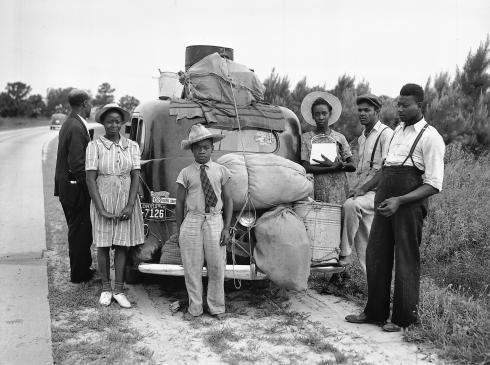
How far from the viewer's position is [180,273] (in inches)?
211

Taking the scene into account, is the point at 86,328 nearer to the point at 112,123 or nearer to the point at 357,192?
the point at 112,123

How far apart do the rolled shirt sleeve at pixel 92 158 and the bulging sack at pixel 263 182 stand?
1333 mm

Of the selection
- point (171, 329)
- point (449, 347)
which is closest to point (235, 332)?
point (171, 329)

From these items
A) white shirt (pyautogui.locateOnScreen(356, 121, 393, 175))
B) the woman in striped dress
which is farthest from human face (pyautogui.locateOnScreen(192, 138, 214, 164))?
white shirt (pyautogui.locateOnScreen(356, 121, 393, 175))

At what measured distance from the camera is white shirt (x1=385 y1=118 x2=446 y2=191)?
461 centimetres

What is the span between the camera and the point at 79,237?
20.7ft

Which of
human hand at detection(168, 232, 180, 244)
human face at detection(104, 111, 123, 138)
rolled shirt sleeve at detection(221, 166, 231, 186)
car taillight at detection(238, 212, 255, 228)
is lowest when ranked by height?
human hand at detection(168, 232, 180, 244)

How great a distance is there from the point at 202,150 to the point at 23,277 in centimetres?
292

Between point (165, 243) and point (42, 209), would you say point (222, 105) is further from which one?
point (42, 209)

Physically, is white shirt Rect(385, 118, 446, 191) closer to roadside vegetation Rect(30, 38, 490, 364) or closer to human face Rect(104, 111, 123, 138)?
roadside vegetation Rect(30, 38, 490, 364)

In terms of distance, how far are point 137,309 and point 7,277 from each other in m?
1.91

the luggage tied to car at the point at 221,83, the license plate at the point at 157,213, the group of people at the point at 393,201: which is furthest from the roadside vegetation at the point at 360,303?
the luggage tied to car at the point at 221,83

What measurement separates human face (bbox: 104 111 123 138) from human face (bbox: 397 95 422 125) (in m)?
2.84

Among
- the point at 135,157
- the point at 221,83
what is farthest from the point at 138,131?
the point at 135,157
